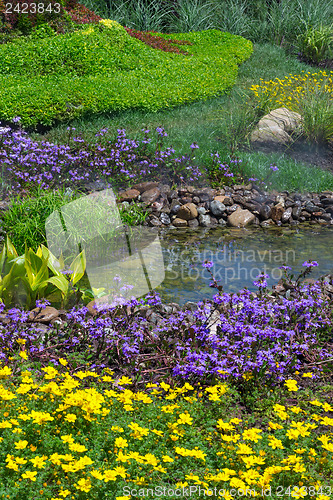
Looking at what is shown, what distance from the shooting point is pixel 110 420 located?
2.58m

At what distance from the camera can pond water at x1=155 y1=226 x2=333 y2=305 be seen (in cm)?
523

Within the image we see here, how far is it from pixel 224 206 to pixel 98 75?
6017mm

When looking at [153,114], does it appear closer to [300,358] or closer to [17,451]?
[300,358]

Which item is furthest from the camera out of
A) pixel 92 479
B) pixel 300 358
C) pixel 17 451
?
pixel 300 358

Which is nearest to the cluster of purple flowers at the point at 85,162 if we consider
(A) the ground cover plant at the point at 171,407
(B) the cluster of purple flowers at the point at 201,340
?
(B) the cluster of purple flowers at the point at 201,340

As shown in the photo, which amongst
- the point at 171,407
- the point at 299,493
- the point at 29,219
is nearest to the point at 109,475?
the point at 171,407

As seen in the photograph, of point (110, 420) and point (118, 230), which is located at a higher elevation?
point (110, 420)

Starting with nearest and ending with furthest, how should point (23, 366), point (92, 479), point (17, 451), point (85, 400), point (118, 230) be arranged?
point (92, 479) < point (17, 451) < point (85, 400) < point (23, 366) < point (118, 230)

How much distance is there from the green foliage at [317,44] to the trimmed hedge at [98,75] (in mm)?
3078

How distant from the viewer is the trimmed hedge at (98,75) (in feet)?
30.3

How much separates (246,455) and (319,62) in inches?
671

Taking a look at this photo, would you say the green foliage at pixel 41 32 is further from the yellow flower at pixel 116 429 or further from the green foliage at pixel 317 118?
the yellow flower at pixel 116 429

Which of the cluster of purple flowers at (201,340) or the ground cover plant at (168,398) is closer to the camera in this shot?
the ground cover plant at (168,398)

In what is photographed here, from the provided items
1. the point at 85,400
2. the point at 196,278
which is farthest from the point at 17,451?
the point at 196,278
